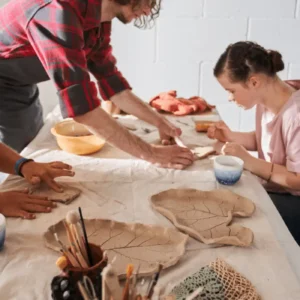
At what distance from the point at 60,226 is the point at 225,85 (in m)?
0.90

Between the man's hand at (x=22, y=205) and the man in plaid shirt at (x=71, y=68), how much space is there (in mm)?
306

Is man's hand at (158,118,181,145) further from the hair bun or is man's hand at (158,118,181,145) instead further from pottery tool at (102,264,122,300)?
pottery tool at (102,264,122,300)

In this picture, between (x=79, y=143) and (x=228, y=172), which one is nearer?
Result: (x=228, y=172)

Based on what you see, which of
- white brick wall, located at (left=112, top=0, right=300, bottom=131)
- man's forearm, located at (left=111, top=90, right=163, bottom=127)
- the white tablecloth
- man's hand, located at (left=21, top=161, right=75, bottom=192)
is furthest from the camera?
white brick wall, located at (left=112, top=0, right=300, bottom=131)

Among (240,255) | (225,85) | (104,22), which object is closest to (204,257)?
(240,255)

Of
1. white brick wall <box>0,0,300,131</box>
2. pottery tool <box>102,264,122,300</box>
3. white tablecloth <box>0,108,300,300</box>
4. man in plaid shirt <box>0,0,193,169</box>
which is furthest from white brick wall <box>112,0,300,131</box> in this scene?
pottery tool <box>102,264,122,300</box>

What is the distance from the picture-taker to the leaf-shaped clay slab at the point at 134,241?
912mm

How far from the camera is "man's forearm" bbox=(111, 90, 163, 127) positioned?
1.78m

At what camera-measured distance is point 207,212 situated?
1113 mm

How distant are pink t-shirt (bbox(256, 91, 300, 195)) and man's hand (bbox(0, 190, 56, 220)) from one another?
32.6 inches

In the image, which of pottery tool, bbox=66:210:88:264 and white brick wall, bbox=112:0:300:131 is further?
white brick wall, bbox=112:0:300:131

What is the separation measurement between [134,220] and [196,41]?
73.9 inches

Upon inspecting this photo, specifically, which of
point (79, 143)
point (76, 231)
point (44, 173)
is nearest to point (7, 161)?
point (44, 173)

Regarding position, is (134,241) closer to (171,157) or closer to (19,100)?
(171,157)
